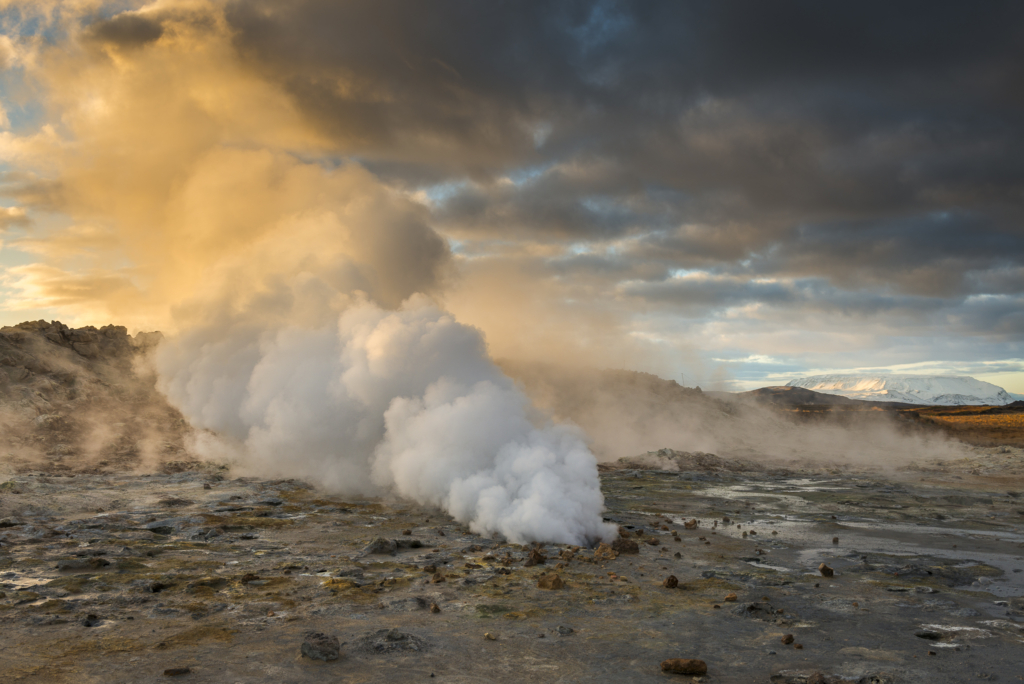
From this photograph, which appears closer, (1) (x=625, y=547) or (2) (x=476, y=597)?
(2) (x=476, y=597)

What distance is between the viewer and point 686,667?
21.9ft

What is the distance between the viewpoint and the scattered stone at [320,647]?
6918mm

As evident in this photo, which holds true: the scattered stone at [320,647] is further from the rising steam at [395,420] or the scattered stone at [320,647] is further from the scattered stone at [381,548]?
the rising steam at [395,420]

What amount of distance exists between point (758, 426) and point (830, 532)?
148 ft

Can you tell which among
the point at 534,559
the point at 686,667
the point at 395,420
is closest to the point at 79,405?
the point at 395,420

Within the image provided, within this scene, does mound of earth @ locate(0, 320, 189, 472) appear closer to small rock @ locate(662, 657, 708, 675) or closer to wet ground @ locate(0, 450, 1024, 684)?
wet ground @ locate(0, 450, 1024, 684)

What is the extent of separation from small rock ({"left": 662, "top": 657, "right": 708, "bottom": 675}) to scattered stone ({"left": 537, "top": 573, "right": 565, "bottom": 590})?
3.52 m

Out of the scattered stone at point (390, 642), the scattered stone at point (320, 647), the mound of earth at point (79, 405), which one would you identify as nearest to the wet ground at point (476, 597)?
the scattered stone at point (390, 642)

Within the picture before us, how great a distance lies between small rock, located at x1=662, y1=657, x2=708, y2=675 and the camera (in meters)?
6.66

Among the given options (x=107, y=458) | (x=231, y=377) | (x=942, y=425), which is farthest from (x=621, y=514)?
(x=942, y=425)

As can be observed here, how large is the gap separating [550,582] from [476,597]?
4.51ft

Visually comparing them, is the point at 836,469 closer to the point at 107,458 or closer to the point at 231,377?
the point at 231,377

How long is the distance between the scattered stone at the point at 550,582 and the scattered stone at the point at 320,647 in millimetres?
3981

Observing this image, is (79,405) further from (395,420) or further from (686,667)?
(686,667)
